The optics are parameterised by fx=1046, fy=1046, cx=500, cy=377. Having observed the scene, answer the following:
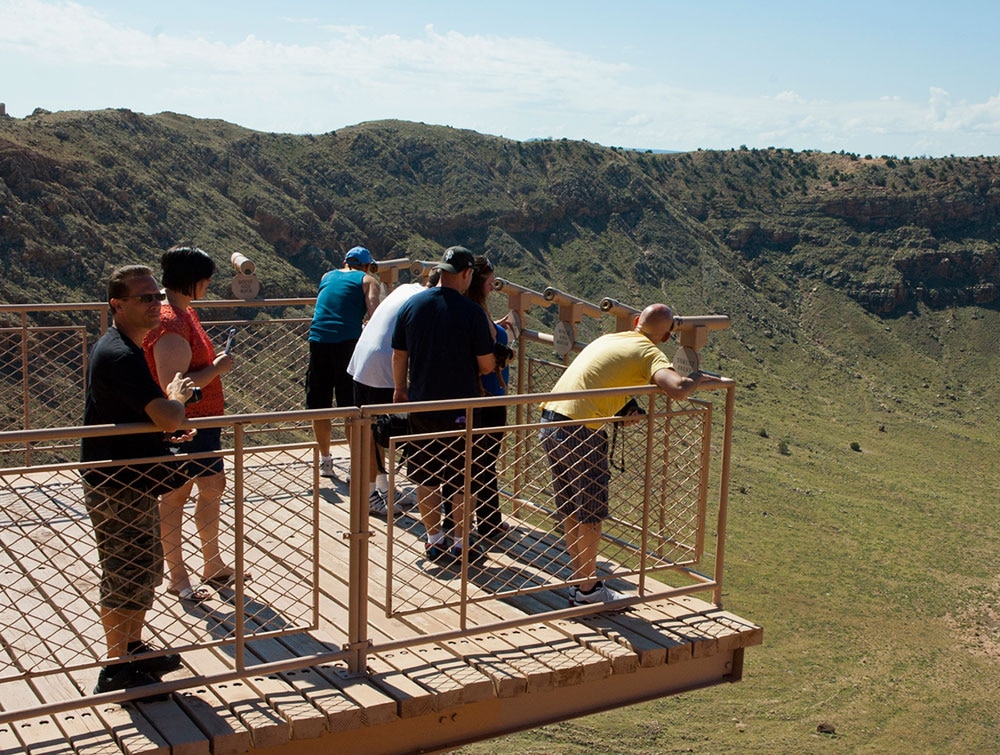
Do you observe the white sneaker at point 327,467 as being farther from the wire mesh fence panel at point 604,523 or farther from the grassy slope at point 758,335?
the grassy slope at point 758,335

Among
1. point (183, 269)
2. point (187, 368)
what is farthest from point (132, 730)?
point (183, 269)

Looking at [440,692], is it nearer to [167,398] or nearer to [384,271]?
[167,398]

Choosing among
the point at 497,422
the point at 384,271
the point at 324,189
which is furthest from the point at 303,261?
the point at 497,422

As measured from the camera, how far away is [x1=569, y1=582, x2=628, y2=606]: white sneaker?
518 cm

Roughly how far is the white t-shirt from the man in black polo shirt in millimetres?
2142

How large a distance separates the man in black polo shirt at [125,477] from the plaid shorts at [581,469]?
1.83 meters

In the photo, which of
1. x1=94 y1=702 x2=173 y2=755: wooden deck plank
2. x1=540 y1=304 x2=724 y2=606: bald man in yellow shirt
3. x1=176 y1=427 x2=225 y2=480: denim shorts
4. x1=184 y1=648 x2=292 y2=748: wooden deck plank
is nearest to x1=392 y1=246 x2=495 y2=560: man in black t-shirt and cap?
x1=540 y1=304 x2=724 y2=606: bald man in yellow shirt

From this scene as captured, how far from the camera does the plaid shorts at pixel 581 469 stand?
198 inches

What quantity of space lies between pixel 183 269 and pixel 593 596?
2.50 metres

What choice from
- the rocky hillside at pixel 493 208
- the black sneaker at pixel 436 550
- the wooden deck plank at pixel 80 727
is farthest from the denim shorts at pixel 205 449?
the rocky hillside at pixel 493 208

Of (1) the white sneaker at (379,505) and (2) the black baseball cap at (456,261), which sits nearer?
(2) the black baseball cap at (456,261)

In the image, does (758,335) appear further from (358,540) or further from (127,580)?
(127,580)

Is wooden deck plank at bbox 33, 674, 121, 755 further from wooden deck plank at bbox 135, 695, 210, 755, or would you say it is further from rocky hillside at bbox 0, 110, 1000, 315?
rocky hillside at bbox 0, 110, 1000, 315

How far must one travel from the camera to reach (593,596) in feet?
17.1
